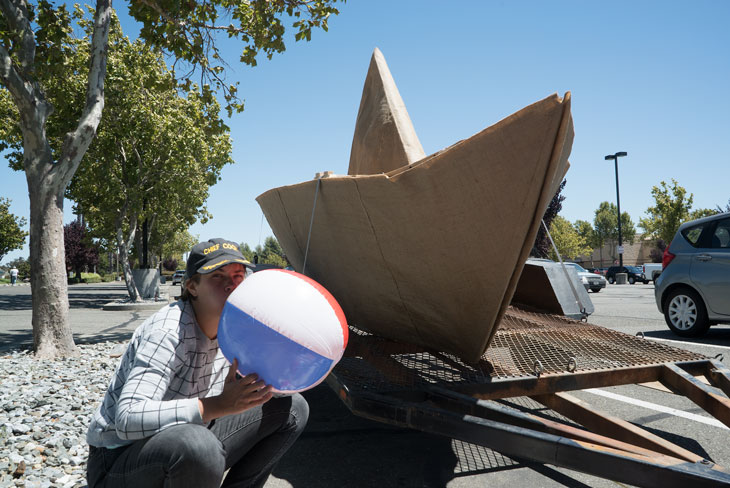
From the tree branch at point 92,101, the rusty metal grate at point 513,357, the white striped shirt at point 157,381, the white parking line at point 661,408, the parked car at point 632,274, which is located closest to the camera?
the white striped shirt at point 157,381

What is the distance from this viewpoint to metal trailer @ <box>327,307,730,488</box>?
1.68 m

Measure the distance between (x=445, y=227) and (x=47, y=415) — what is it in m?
3.46

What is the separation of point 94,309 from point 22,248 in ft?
132

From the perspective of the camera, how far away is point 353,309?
13.2 ft

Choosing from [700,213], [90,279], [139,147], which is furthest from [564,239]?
[90,279]

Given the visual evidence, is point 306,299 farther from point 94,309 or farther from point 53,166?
point 94,309

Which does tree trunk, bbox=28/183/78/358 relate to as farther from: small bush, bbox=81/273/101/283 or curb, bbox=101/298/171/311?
small bush, bbox=81/273/101/283

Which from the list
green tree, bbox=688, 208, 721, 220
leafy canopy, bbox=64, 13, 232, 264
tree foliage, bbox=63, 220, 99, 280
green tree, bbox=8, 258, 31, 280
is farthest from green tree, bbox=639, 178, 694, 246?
green tree, bbox=8, 258, 31, 280

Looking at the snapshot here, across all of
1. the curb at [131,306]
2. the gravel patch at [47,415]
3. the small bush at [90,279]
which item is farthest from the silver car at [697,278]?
the small bush at [90,279]

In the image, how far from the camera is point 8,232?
4241 centimetres

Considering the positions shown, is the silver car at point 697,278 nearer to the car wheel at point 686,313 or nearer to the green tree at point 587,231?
the car wheel at point 686,313

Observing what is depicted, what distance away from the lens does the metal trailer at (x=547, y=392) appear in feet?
5.53

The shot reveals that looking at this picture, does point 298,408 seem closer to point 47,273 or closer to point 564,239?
point 47,273

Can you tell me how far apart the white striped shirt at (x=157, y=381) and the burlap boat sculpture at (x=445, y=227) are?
50.6 inches
